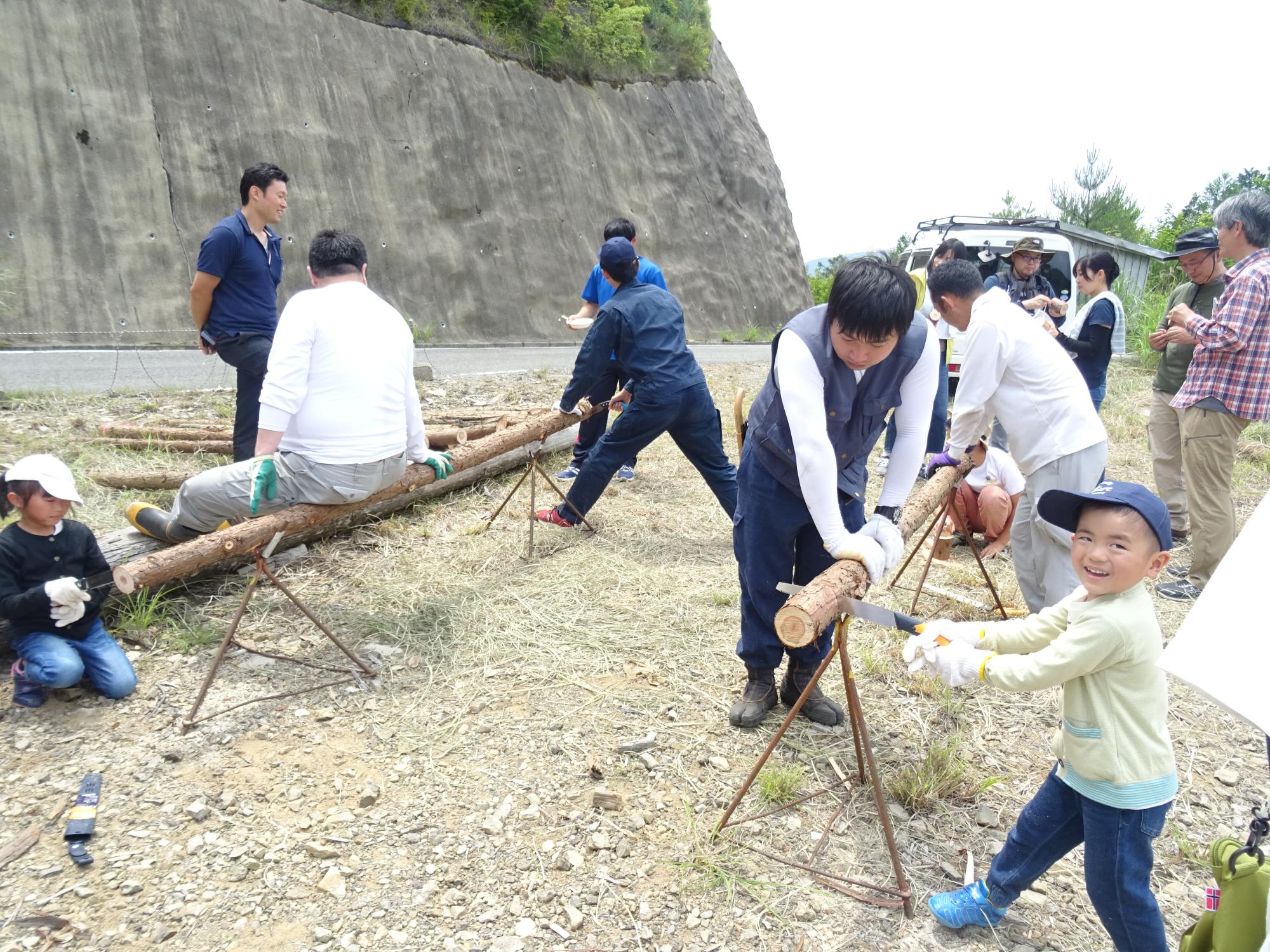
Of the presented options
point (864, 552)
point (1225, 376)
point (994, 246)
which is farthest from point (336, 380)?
point (994, 246)

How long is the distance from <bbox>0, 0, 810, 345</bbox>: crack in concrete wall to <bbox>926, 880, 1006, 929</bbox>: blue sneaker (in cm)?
1058

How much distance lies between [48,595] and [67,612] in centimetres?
10

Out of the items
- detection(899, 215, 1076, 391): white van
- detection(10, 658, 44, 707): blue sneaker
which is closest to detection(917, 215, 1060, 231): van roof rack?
detection(899, 215, 1076, 391): white van

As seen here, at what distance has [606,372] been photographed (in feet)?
16.9

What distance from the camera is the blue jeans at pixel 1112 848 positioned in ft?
6.11

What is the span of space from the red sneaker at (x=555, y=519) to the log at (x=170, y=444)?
7.29 feet

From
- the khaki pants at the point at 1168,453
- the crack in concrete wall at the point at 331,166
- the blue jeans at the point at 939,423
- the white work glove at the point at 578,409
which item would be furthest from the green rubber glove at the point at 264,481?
the crack in concrete wall at the point at 331,166

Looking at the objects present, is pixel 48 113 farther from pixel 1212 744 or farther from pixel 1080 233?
pixel 1080 233

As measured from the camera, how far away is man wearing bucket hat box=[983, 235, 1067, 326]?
20.1 feet

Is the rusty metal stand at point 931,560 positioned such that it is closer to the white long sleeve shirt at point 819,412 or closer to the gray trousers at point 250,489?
the white long sleeve shirt at point 819,412

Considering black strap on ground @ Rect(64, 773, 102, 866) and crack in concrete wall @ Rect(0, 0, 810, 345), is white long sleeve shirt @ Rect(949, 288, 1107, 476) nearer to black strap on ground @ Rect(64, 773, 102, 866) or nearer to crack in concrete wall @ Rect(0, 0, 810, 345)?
black strap on ground @ Rect(64, 773, 102, 866)

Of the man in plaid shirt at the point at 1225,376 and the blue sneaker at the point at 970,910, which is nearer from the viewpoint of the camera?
the blue sneaker at the point at 970,910

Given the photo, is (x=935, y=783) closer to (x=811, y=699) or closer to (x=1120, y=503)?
(x=811, y=699)

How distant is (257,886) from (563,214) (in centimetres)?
1481
